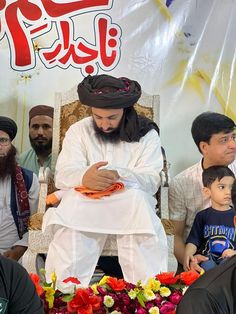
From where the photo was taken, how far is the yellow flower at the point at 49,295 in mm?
2320

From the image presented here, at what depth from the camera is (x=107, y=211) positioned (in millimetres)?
3006

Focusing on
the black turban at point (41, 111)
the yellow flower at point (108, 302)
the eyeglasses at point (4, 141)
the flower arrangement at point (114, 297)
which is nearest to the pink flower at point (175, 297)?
the flower arrangement at point (114, 297)

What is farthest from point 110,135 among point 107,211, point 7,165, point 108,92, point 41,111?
point 41,111

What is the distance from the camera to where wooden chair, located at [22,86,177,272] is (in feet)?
10.5

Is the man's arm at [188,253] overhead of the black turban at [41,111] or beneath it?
beneath

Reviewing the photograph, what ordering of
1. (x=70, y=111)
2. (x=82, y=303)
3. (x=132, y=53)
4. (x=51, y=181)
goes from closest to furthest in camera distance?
(x=82, y=303) → (x=51, y=181) → (x=70, y=111) → (x=132, y=53)

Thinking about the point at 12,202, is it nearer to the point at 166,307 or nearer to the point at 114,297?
the point at 114,297

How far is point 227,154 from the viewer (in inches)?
149

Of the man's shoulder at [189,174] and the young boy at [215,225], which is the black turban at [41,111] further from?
the young boy at [215,225]

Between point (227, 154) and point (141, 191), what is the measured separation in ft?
3.12

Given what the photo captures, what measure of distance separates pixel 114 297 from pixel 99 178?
791 mm

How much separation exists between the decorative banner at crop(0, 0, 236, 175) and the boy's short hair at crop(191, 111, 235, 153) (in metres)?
0.60

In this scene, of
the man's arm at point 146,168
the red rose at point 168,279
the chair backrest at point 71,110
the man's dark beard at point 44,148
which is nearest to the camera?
the red rose at point 168,279

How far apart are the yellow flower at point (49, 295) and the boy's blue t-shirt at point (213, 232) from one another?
4.48 feet
